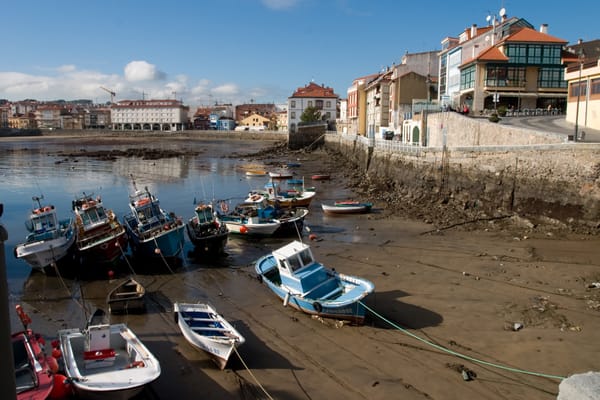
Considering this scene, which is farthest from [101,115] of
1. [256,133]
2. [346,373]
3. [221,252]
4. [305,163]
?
[346,373]

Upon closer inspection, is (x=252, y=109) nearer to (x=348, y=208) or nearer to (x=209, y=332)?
(x=348, y=208)

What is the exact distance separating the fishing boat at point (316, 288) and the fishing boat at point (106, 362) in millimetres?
4643

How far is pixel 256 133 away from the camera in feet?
402

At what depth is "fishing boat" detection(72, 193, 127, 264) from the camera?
1839cm

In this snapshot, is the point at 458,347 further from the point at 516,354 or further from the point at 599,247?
the point at 599,247

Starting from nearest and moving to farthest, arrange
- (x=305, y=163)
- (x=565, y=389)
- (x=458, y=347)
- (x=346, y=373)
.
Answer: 1. (x=565, y=389)
2. (x=346, y=373)
3. (x=458, y=347)
4. (x=305, y=163)

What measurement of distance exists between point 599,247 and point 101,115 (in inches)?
7284

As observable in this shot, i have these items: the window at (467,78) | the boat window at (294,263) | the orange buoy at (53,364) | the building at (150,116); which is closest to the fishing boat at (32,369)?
the orange buoy at (53,364)

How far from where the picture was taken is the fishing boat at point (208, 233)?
782 inches

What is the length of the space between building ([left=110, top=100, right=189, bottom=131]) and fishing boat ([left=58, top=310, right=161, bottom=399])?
15548cm

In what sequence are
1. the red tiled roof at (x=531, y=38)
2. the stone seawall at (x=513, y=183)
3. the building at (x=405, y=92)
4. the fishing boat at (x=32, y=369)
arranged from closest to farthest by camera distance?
the fishing boat at (x=32, y=369)
the stone seawall at (x=513, y=183)
the red tiled roof at (x=531, y=38)
the building at (x=405, y=92)

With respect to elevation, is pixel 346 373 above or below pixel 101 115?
below

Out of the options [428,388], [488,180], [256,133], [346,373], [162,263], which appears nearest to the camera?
[428,388]

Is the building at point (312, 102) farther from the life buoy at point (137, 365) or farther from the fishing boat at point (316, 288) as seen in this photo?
the life buoy at point (137, 365)
